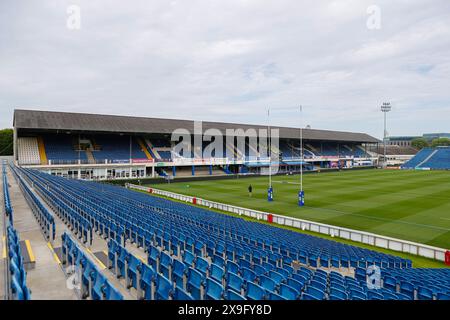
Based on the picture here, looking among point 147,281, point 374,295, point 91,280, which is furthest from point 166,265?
point 374,295

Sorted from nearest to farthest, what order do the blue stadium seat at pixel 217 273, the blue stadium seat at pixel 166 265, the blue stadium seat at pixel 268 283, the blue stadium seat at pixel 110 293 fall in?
the blue stadium seat at pixel 110 293 → the blue stadium seat at pixel 268 283 → the blue stadium seat at pixel 217 273 → the blue stadium seat at pixel 166 265

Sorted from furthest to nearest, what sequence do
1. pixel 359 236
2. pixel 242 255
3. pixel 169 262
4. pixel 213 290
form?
pixel 359 236
pixel 242 255
pixel 169 262
pixel 213 290

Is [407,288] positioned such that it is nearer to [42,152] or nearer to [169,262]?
[169,262]

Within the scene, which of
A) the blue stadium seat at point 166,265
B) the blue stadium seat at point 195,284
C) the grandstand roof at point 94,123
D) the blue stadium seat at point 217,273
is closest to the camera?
the blue stadium seat at point 195,284

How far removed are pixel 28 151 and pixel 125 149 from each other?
48.5 ft

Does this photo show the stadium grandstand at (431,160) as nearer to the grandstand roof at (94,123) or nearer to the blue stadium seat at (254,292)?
the grandstand roof at (94,123)

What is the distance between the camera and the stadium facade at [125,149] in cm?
4369

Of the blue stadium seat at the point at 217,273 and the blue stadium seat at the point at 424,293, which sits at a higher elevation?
the blue stadium seat at the point at 217,273

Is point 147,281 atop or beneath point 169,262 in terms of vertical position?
atop

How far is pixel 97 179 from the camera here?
151ft

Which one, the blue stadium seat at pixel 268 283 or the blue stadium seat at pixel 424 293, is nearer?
the blue stadium seat at pixel 268 283

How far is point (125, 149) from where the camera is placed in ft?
176

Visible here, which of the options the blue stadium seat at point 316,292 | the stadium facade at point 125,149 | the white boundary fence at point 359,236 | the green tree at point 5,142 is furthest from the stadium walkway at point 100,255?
the green tree at point 5,142
